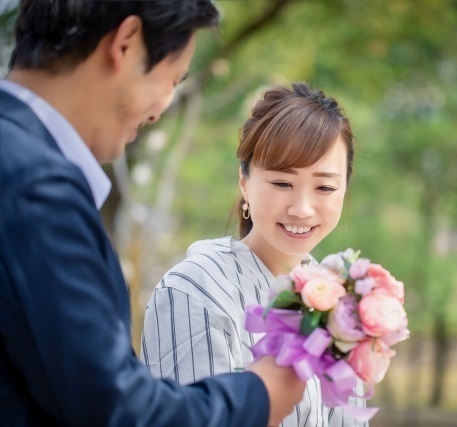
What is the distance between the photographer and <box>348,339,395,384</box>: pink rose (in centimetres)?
182

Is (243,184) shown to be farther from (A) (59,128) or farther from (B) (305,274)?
(A) (59,128)

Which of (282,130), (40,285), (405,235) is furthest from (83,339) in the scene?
(405,235)

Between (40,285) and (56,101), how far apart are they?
35 centimetres

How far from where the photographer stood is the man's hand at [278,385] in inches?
65.3

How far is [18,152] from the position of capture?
143cm

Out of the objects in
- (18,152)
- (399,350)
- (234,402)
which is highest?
(18,152)

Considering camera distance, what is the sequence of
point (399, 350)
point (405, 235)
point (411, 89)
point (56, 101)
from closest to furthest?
point (56, 101) → point (411, 89) → point (405, 235) → point (399, 350)

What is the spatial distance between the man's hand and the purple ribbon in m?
0.01

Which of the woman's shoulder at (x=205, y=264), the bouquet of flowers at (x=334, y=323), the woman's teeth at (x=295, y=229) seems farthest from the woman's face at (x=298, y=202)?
the bouquet of flowers at (x=334, y=323)

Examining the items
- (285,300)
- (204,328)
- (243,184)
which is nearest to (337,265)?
(285,300)

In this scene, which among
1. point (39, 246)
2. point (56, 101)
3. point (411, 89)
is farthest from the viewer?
point (411, 89)

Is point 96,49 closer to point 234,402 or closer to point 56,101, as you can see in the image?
point 56,101

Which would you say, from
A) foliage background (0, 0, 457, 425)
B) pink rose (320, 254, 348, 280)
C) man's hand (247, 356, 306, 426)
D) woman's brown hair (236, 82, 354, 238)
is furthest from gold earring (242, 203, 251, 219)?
foliage background (0, 0, 457, 425)

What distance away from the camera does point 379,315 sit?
1803mm
